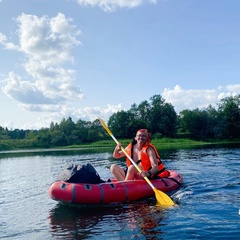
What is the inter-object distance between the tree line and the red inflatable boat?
4649 cm

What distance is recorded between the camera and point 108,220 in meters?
5.79

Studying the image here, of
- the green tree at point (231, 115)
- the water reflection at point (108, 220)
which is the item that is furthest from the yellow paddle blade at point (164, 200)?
the green tree at point (231, 115)

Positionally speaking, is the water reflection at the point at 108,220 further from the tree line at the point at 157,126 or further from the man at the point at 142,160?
the tree line at the point at 157,126

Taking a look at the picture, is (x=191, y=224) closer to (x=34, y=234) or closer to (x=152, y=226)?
(x=152, y=226)

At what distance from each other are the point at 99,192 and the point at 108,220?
42.4 inches

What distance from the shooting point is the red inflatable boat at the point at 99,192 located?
670 cm

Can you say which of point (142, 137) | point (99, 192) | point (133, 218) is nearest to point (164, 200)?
point (133, 218)

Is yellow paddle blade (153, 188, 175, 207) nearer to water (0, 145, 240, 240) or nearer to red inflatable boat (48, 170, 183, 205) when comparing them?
water (0, 145, 240, 240)

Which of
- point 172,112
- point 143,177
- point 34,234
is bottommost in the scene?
point 34,234

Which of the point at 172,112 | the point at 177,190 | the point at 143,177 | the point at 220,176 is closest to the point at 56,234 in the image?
the point at 143,177

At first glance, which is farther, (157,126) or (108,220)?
(157,126)

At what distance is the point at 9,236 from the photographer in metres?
5.11

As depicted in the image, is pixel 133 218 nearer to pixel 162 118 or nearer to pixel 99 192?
pixel 99 192

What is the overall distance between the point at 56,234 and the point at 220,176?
6827mm
